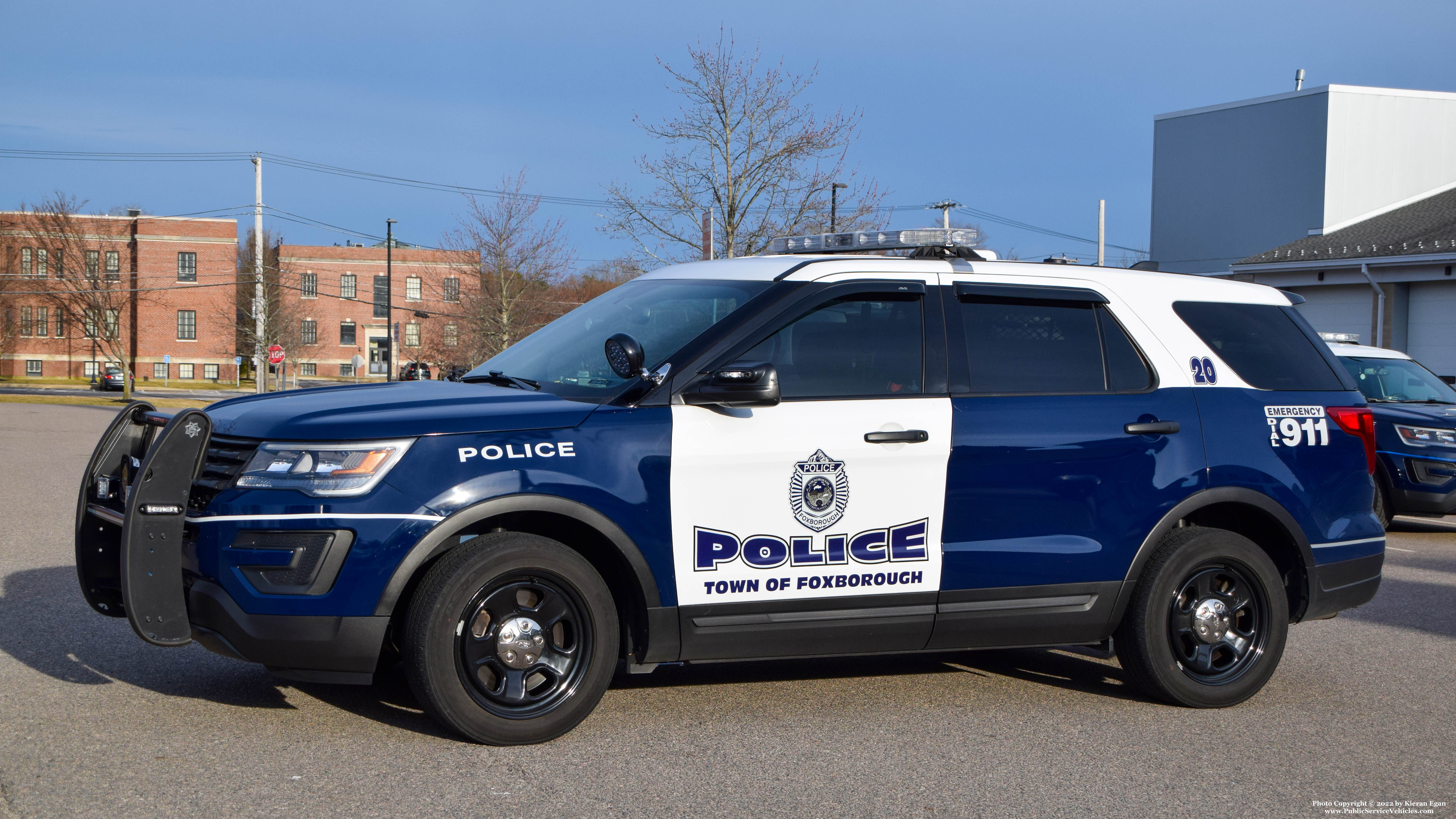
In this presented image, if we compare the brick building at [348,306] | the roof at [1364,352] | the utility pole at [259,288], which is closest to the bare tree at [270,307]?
the brick building at [348,306]

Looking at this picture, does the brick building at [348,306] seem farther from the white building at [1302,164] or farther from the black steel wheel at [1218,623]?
the black steel wheel at [1218,623]

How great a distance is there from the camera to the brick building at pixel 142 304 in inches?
2815

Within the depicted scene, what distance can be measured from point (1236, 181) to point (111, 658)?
128 ft

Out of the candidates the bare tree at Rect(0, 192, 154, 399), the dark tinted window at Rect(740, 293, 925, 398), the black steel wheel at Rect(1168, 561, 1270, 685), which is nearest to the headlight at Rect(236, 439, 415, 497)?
the dark tinted window at Rect(740, 293, 925, 398)

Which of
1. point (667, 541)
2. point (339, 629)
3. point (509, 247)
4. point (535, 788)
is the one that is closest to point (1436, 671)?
point (667, 541)

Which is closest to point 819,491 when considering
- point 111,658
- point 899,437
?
point 899,437

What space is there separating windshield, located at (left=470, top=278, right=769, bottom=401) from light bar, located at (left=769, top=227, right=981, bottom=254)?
695 millimetres

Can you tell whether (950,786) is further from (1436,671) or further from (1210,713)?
(1436,671)

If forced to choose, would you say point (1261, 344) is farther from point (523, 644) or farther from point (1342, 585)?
point (523, 644)

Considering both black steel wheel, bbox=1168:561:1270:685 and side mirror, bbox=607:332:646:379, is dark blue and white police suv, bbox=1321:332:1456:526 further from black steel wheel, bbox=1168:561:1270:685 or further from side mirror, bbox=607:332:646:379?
side mirror, bbox=607:332:646:379

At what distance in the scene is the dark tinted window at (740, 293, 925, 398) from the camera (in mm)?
5090

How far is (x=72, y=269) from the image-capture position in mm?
67688

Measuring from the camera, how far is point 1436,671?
6.39 m

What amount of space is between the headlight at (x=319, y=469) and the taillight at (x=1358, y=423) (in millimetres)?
4347
